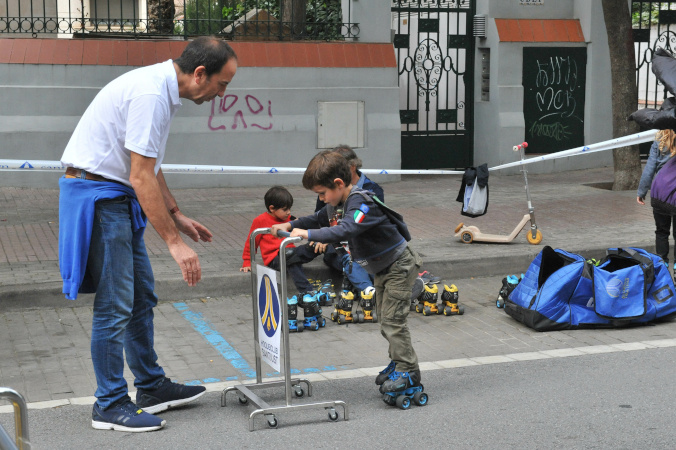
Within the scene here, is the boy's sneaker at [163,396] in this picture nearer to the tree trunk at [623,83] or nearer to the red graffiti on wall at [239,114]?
the red graffiti on wall at [239,114]

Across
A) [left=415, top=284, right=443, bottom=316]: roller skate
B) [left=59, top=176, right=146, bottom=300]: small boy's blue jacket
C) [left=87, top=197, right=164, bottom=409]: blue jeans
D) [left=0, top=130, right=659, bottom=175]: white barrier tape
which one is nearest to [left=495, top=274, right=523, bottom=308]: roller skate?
[left=415, top=284, right=443, bottom=316]: roller skate

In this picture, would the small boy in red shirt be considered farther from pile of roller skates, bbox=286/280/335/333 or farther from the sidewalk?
the sidewalk

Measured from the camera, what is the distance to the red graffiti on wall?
42.0 feet

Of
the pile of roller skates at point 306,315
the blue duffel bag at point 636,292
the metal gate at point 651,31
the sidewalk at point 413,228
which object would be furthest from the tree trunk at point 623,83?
the pile of roller skates at point 306,315

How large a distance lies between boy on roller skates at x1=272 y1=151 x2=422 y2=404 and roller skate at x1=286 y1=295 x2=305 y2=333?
1.55m

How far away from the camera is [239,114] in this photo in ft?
42.4

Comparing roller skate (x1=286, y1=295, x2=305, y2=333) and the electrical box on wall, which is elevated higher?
the electrical box on wall

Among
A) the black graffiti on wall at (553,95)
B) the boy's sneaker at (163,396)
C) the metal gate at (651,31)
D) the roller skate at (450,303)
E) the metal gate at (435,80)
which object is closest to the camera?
the boy's sneaker at (163,396)

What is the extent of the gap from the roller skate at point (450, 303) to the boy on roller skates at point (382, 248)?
1.94 metres

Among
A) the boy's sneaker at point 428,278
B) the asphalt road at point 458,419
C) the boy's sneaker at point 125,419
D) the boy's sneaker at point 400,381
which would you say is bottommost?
the asphalt road at point 458,419

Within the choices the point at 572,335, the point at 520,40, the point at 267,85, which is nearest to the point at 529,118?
the point at 520,40

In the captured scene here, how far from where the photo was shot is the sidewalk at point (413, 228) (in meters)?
7.61

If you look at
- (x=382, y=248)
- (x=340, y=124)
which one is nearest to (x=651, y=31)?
(x=340, y=124)

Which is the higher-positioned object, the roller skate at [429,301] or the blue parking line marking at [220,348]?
the roller skate at [429,301]
